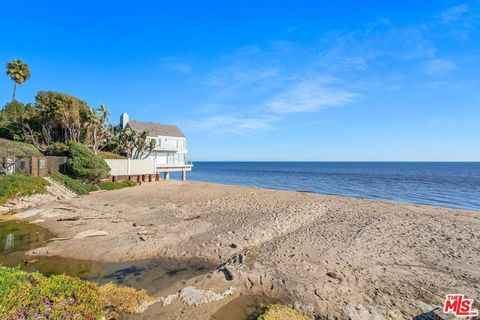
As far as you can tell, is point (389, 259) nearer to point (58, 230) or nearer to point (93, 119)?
point (58, 230)

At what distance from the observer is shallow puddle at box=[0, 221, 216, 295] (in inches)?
302

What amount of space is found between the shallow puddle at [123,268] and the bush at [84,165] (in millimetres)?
14896

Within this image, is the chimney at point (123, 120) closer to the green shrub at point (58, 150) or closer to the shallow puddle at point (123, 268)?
the green shrub at point (58, 150)

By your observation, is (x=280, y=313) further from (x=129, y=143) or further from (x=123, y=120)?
(x=123, y=120)

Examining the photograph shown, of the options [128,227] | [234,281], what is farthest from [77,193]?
[234,281]

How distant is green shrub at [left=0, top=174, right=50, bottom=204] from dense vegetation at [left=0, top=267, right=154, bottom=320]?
15443mm

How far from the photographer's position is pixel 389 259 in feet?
29.4

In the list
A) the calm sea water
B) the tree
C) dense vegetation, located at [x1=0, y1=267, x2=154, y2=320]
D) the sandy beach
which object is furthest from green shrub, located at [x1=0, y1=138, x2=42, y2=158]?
the calm sea water

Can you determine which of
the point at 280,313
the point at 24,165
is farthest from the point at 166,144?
the point at 280,313

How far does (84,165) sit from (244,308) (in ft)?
76.9

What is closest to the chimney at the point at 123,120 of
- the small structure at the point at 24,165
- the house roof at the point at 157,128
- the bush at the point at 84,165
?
the house roof at the point at 157,128

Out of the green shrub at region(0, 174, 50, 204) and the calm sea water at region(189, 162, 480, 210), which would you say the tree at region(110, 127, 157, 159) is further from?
the calm sea water at region(189, 162, 480, 210)

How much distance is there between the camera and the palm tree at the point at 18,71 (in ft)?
122

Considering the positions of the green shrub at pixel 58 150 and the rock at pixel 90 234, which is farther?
the green shrub at pixel 58 150
